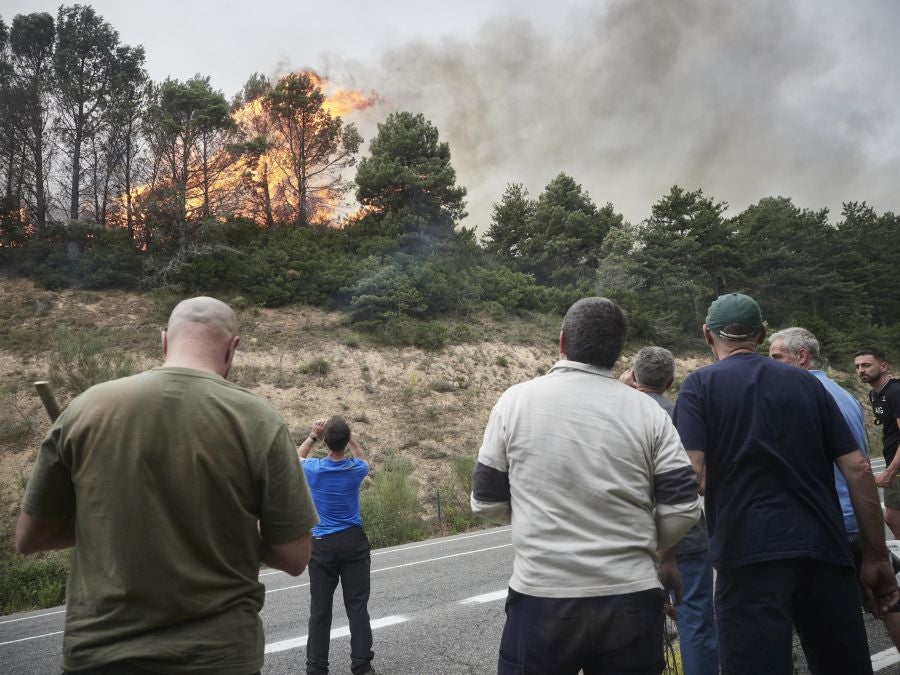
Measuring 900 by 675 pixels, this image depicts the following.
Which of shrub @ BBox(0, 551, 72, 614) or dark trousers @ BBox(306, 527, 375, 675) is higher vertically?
dark trousers @ BBox(306, 527, 375, 675)

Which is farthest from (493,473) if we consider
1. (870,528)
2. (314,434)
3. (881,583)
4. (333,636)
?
(333,636)

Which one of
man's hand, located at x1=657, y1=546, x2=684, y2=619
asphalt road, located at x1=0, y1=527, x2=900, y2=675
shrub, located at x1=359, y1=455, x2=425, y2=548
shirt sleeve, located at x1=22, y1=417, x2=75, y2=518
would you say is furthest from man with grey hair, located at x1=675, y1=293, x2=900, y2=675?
shrub, located at x1=359, y1=455, x2=425, y2=548

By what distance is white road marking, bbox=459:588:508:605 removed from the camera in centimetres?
701

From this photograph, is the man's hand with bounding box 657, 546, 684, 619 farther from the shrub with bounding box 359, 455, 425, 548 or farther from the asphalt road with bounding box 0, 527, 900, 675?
the shrub with bounding box 359, 455, 425, 548

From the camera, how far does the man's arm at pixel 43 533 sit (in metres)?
2.21

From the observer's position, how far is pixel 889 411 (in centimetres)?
611

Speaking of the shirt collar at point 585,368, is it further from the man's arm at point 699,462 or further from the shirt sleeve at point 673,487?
the man's arm at point 699,462

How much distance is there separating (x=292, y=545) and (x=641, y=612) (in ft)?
4.26

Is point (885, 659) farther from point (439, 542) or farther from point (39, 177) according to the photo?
point (39, 177)

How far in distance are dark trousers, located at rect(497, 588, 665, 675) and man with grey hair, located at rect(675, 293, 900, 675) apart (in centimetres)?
76

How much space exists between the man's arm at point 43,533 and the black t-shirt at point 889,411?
6.39 meters

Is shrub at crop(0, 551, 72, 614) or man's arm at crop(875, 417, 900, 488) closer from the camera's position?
man's arm at crop(875, 417, 900, 488)

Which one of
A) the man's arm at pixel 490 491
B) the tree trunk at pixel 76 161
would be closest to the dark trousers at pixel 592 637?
the man's arm at pixel 490 491

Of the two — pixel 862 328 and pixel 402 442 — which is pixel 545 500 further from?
pixel 862 328
